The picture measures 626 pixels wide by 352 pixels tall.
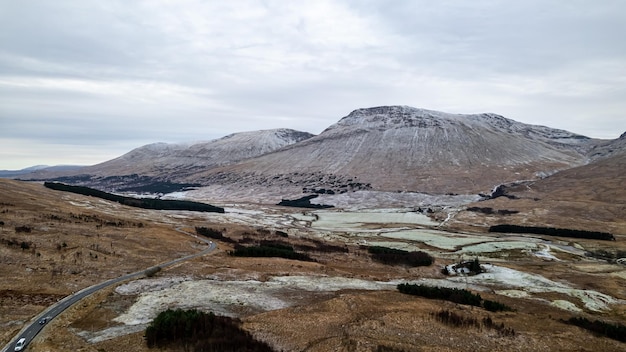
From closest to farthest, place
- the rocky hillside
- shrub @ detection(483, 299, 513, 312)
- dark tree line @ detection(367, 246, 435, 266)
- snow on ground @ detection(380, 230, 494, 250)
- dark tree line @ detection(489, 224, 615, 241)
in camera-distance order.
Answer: shrub @ detection(483, 299, 513, 312) → dark tree line @ detection(367, 246, 435, 266) → snow on ground @ detection(380, 230, 494, 250) → dark tree line @ detection(489, 224, 615, 241) → the rocky hillside

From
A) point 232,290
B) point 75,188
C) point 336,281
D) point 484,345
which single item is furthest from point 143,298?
point 75,188

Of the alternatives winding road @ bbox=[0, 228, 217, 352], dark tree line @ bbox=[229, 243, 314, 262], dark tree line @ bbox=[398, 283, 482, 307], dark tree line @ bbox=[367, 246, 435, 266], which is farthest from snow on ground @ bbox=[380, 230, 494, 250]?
winding road @ bbox=[0, 228, 217, 352]

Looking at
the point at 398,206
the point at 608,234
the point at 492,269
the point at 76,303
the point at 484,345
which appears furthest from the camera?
the point at 398,206

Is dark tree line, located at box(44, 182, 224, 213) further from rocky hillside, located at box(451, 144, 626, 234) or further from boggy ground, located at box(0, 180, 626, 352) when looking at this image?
rocky hillside, located at box(451, 144, 626, 234)

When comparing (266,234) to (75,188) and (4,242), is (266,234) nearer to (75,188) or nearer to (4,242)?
(4,242)

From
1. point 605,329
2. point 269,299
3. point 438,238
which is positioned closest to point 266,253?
point 269,299

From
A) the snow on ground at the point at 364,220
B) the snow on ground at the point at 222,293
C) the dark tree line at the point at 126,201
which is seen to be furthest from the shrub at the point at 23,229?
the snow on ground at the point at 364,220
